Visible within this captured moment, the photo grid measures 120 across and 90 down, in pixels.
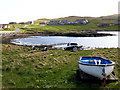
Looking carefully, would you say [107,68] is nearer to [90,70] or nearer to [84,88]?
[90,70]

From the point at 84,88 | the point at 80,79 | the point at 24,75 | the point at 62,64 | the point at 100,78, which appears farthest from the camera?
the point at 62,64

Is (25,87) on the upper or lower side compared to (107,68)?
lower

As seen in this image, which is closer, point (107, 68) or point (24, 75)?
point (107, 68)

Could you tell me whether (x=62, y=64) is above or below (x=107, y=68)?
below

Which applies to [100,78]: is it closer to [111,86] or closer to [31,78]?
[111,86]

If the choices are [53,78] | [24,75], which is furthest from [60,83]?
[24,75]

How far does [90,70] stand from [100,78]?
5.08 ft

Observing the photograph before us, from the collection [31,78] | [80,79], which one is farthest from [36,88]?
[80,79]

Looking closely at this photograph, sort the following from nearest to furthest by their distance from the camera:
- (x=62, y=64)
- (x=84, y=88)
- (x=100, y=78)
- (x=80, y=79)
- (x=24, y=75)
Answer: (x=84, y=88)
(x=100, y=78)
(x=80, y=79)
(x=24, y=75)
(x=62, y=64)

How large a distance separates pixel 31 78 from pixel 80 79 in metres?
6.78

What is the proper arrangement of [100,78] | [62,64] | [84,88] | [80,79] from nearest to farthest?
1. [84,88]
2. [100,78]
3. [80,79]
4. [62,64]

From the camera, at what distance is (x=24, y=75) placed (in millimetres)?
18688

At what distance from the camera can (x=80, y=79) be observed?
1703cm

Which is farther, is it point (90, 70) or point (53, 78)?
point (53, 78)
